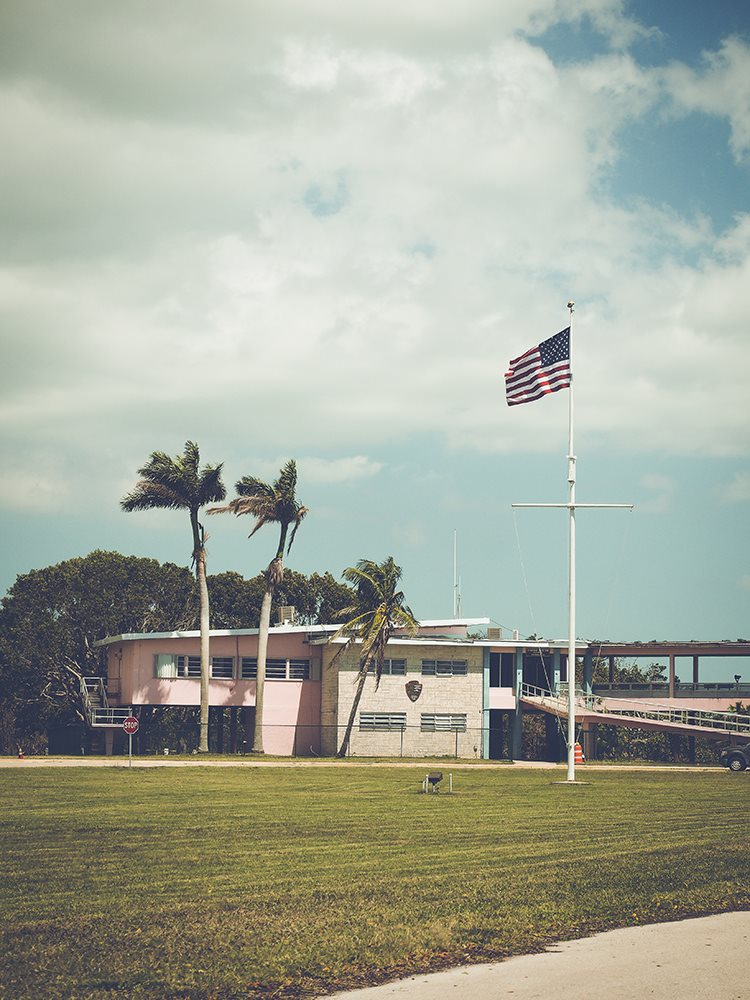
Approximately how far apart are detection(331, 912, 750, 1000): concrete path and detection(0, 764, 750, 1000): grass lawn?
1.44 ft

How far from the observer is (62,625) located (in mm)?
80938

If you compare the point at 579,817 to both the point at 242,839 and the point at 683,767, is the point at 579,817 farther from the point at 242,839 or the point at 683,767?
the point at 683,767

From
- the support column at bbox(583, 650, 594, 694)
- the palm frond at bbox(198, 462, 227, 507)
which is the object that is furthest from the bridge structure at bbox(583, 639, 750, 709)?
the palm frond at bbox(198, 462, 227, 507)

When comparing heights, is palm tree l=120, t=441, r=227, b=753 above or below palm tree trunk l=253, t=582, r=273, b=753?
above

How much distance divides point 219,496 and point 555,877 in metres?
51.2

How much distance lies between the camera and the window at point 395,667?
64.3 metres

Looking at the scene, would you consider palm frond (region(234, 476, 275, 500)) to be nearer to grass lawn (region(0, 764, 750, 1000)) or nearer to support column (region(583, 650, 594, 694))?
support column (region(583, 650, 594, 694))

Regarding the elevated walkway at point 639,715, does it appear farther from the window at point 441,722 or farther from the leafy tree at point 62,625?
the leafy tree at point 62,625

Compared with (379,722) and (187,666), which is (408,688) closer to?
(379,722)

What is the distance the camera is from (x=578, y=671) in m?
72.1

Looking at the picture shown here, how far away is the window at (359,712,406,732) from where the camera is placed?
63.4 meters

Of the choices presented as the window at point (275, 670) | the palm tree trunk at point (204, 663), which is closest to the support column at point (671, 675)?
the window at point (275, 670)

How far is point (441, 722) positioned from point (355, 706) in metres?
4.86

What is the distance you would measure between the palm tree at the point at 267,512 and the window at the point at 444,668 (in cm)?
892
